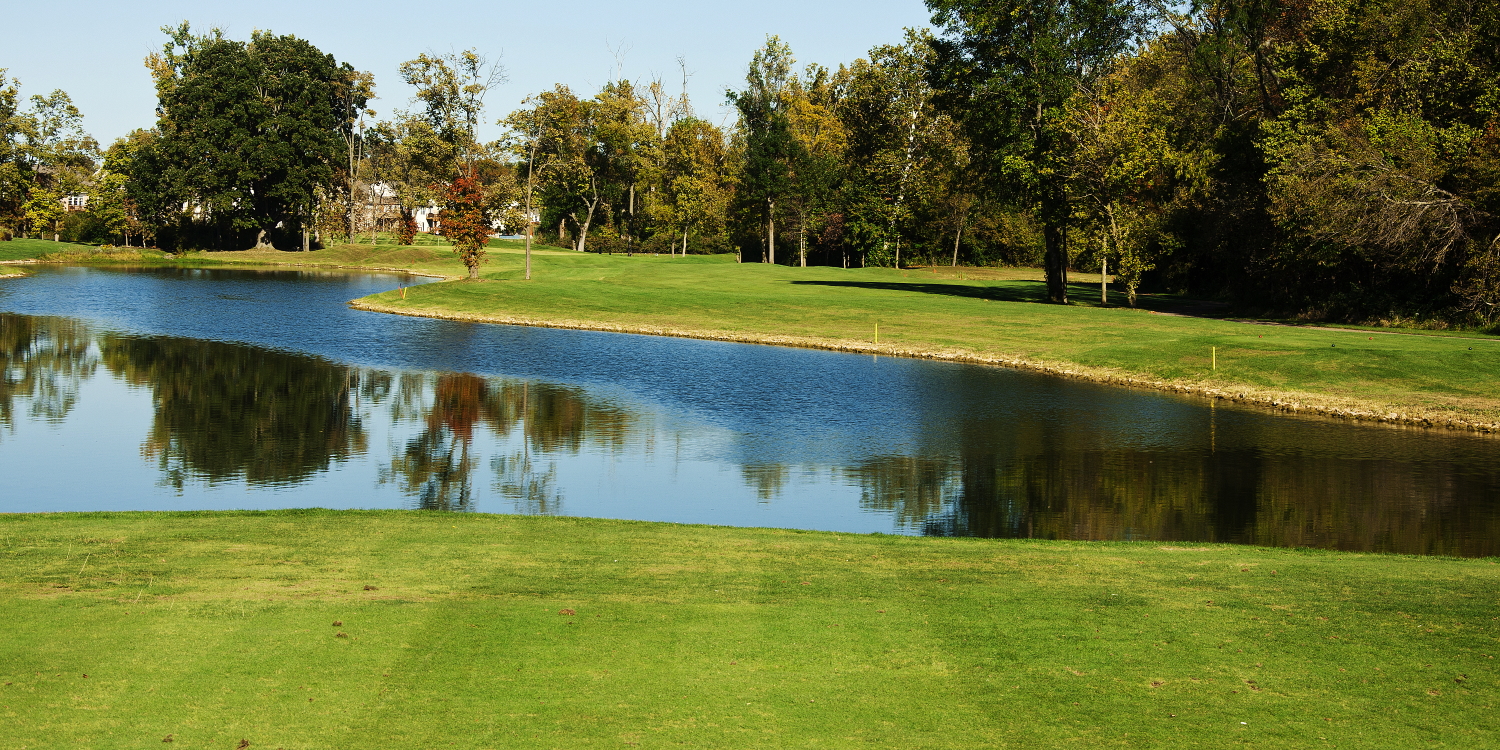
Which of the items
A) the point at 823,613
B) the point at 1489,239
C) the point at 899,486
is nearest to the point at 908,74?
the point at 1489,239

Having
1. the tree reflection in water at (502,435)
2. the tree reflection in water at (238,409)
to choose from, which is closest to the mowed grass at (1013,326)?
the tree reflection in water at (502,435)

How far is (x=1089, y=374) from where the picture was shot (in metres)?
35.3

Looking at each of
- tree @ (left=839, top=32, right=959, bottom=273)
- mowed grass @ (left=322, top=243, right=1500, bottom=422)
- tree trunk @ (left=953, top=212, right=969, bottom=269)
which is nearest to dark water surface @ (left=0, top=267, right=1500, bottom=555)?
mowed grass @ (left=322, top=243, right=1500, bottom=422)

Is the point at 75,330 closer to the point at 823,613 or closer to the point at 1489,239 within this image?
the point at 823,613

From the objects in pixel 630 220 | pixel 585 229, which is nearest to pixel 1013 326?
pixel 585 229

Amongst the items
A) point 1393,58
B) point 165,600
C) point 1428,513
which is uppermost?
point 1393,58

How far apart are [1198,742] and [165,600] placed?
26.6ft

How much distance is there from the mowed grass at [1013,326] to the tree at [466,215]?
3.42 metres

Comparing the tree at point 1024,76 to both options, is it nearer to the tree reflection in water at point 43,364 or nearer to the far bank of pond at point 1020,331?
the far bank of pond at point 1020,331

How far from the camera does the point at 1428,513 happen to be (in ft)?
59.0

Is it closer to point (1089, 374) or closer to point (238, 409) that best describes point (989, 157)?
point (1089, 374)

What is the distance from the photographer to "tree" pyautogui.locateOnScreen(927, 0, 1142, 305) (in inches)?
1961

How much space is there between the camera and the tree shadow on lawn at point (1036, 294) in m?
53.3

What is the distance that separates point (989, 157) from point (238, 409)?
1533 inches
